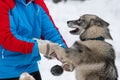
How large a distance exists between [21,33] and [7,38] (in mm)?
266

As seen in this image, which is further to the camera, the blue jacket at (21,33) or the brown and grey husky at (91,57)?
the brown and grey husky at (91,57)

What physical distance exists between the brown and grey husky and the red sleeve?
425 millimetres

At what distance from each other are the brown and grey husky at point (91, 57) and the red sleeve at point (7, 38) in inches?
16.7

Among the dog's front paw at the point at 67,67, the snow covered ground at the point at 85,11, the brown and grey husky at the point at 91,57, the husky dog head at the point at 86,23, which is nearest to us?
the dog's front paw at the point at 67,67

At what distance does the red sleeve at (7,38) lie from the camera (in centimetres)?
491

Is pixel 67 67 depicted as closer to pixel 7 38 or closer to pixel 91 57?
pixel 91 57

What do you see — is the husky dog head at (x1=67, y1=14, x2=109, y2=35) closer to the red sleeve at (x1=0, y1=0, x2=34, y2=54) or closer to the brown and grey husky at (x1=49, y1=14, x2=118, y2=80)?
the brown and grey husky at (x1=49, y1=14, x2=118, y2=80)

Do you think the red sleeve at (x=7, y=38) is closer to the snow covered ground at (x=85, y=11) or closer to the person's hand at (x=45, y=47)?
the person's hand at (x=45, y=47)

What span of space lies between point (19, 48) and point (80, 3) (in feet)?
41.7

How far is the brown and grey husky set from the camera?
5.48 m

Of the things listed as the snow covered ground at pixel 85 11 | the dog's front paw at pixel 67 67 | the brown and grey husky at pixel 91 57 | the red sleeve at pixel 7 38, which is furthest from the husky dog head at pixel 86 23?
the snow covered ground at pixel 85 11

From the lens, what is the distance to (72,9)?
16172mm

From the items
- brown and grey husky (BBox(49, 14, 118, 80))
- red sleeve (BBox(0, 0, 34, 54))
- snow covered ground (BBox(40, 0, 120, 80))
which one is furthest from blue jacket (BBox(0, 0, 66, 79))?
snow covered ground (BBox(40, 0, 120, 80))

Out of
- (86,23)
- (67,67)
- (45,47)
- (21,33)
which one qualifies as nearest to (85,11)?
(86,23)
